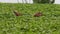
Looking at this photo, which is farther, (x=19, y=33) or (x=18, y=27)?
(x=18, y=27)

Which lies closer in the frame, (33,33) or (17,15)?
(33,33)

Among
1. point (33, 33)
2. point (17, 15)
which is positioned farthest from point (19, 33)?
point (17, 15)

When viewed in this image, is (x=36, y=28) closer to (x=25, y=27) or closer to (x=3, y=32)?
(x=25, y=27)

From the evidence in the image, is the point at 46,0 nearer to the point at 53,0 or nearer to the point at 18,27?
the point at 53,0

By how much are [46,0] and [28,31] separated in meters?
5.49

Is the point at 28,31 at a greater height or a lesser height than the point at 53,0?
greater

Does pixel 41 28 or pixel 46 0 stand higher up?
pixel 41 28

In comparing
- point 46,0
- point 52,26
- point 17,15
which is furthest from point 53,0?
point 52,26

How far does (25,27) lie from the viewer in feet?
6.72

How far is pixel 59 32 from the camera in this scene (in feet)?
6.07

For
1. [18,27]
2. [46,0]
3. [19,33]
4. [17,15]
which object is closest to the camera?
[19,33]

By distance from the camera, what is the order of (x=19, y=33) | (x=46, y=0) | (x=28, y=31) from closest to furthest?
(x=19, y=33) < (x=28, y=31) < (x=46, y=0)

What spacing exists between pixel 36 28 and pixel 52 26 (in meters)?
0.20

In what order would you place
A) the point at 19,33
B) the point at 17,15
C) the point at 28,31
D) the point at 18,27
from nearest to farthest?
1. the point at 19,33
2. the point at 28,31
3. the point at 18,27
4. the point at 17,15
